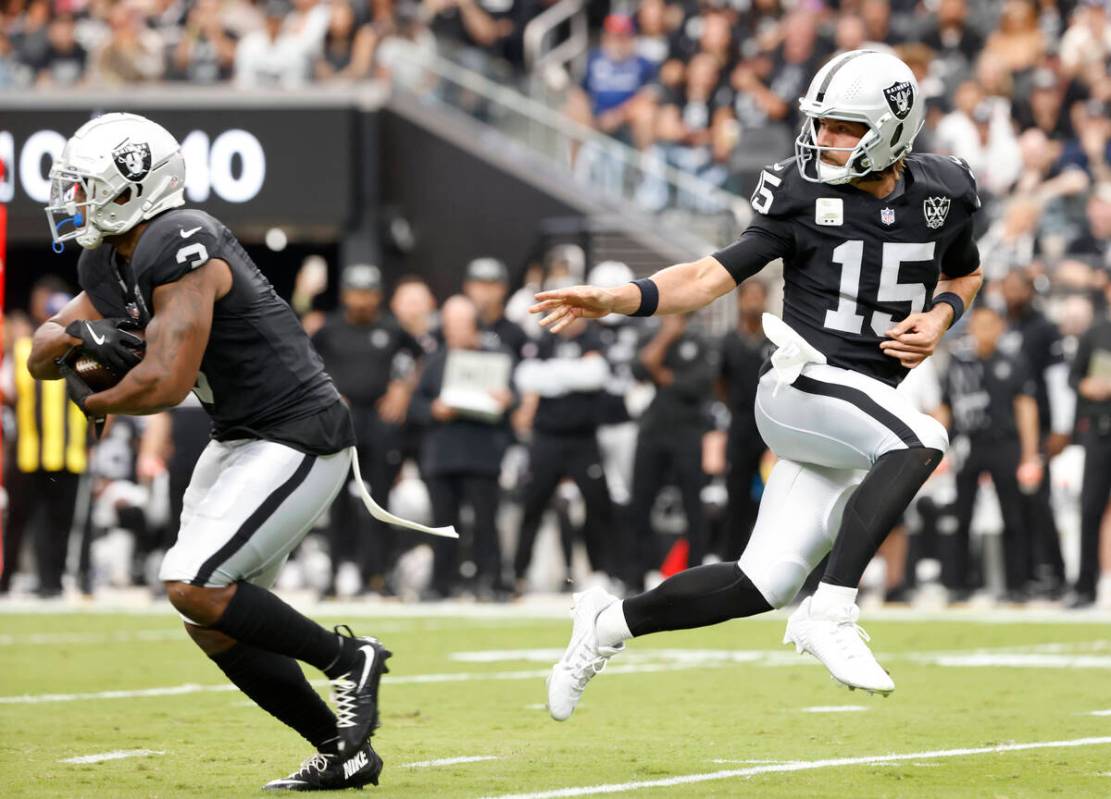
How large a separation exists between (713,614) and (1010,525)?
672 centimetres

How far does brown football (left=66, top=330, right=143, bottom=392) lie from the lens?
17.7 ft

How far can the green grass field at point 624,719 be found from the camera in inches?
219

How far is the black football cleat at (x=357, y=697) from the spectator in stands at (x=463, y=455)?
22.2 feet

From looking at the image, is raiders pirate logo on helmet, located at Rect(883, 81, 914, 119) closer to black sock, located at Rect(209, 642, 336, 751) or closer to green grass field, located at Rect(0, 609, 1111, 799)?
green grass field, located at Rect(0, 609, 1111, 799)

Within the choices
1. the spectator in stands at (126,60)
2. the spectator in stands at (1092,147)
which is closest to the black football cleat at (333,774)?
the spectator in stands at (1092,147)

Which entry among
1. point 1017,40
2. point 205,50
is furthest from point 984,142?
point 205,50

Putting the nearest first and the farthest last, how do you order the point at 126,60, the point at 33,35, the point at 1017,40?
the point at 1017,40 < the point at 126,60 < the point at 33,35

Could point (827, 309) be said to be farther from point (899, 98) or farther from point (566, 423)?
point (566, 423)

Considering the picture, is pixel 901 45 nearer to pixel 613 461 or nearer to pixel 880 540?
pixel 613 461

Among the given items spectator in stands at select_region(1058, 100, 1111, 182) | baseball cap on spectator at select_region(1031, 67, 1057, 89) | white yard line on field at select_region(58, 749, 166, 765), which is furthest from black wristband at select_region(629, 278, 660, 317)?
baseball cap on spectator at select_region(1031, 67, 1057, 89)

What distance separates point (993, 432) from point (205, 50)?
359 inches

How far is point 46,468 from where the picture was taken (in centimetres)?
1281

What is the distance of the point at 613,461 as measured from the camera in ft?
46.1

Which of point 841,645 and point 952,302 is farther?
point 952,302
